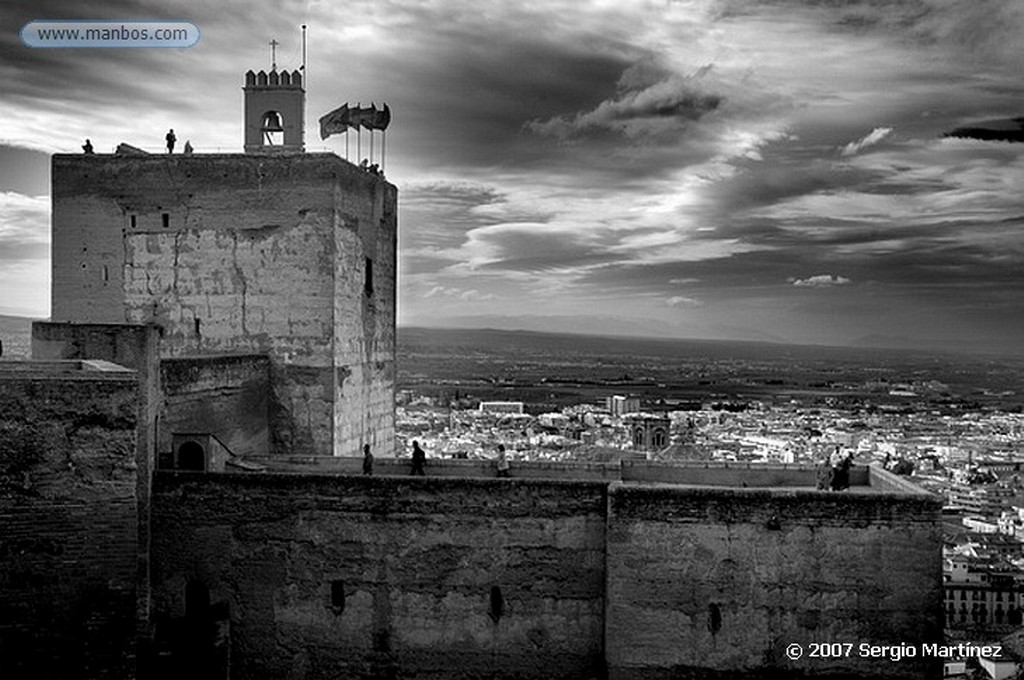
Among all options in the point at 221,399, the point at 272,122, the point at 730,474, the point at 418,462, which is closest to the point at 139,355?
the point at 221,399

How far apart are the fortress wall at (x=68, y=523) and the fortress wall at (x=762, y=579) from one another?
563cm

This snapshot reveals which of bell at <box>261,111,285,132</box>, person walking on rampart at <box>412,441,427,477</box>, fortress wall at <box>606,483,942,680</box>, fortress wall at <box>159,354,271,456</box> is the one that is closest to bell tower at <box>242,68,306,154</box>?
bell at <box>261,111,285,132</box>

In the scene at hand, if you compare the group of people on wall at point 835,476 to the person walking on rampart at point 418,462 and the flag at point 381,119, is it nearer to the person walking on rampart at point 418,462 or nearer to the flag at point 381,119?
the person walking on rampart at point 418,462

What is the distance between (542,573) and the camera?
13.3m

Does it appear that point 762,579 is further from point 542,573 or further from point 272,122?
point 272,122

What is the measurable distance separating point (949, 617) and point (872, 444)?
4279cm

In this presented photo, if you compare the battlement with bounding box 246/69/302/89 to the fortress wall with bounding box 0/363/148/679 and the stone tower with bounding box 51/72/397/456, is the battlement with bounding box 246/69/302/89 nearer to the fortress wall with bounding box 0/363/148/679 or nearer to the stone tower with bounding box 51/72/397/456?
the stone tower with bounding box 51/72/397/456

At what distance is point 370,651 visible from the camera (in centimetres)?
1345

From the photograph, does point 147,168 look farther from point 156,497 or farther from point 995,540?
point 995,540

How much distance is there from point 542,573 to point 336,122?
1124cm

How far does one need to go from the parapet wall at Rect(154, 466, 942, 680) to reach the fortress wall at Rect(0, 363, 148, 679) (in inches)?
81.9

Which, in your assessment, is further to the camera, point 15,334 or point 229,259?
point 15,334

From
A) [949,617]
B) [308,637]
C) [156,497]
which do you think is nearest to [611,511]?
[308,637]

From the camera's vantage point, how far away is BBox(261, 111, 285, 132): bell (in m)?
20.9
